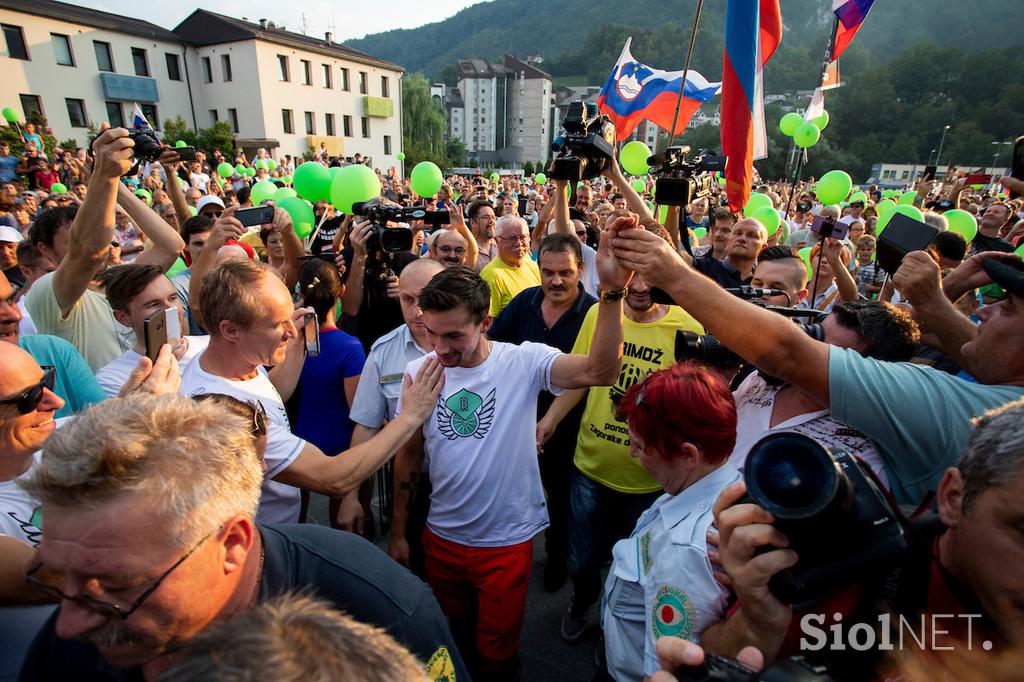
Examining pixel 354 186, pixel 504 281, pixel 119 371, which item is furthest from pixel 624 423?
pixel 354 186

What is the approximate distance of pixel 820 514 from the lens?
2.77ft

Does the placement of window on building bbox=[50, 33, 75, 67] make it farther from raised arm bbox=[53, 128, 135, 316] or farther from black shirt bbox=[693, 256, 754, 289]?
black shirt bbox=[693, 256, 754, 289]

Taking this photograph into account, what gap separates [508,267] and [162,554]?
3.80 m

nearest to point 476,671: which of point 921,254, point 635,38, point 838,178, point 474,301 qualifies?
point 474,301

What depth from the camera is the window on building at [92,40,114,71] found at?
33.5 metres

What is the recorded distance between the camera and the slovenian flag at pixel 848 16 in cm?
584

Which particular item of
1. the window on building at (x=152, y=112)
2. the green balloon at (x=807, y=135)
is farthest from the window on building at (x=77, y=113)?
the green balloon at (x=807, y=135)

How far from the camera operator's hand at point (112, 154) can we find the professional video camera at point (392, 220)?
1.50 m

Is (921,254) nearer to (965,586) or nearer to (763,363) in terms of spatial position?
(763,363)

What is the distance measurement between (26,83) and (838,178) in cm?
4204

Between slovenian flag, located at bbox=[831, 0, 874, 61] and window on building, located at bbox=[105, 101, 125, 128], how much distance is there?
41.9 m

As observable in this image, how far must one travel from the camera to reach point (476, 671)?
248 cm

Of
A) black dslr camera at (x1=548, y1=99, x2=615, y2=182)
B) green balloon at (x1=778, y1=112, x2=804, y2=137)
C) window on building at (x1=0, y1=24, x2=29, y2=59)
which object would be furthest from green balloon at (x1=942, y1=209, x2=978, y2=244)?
window on building at (x1=0, y1=24, x2=29, y2=59)

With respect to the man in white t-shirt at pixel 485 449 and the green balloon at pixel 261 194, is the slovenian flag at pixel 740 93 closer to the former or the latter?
the man in white t-shirt at pixel 485 449
